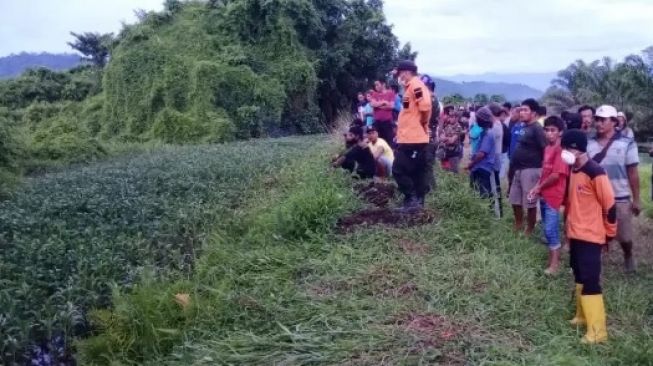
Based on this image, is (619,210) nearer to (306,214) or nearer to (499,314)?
(499,314)

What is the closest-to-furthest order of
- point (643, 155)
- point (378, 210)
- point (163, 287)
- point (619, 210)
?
1. point (163, 287)
2. point (619, 210)
3. point (378, 210)
4. point (643, 155)

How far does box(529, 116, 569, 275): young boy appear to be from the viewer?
6.38m

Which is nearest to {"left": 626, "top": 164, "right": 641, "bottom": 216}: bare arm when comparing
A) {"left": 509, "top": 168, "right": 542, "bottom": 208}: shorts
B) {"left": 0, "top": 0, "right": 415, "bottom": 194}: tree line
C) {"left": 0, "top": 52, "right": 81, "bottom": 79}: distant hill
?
{"left": 509, "top": 168, "right": 542, "bottom": 208}: shorts

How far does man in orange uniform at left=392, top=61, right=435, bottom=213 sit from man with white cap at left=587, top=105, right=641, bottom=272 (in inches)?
70.2

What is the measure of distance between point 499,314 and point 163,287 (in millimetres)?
3005

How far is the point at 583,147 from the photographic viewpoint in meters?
5.07

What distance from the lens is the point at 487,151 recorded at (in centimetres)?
845

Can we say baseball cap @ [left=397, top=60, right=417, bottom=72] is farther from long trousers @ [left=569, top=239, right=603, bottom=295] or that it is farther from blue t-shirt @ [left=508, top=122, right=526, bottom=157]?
long trousers @ [left=569, top=239, right=603, bottom=295]

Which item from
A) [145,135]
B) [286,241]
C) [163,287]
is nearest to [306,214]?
[286,241]

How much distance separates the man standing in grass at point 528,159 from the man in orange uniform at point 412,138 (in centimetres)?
106

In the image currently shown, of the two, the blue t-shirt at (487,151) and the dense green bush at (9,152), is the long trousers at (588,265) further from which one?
the dense green bush at (9,152)

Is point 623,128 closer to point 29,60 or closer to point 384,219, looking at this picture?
point 384,219

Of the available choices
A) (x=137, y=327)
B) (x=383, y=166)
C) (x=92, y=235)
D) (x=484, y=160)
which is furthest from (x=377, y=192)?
(x=137, y=327)

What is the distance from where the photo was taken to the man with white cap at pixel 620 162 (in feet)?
21.3
